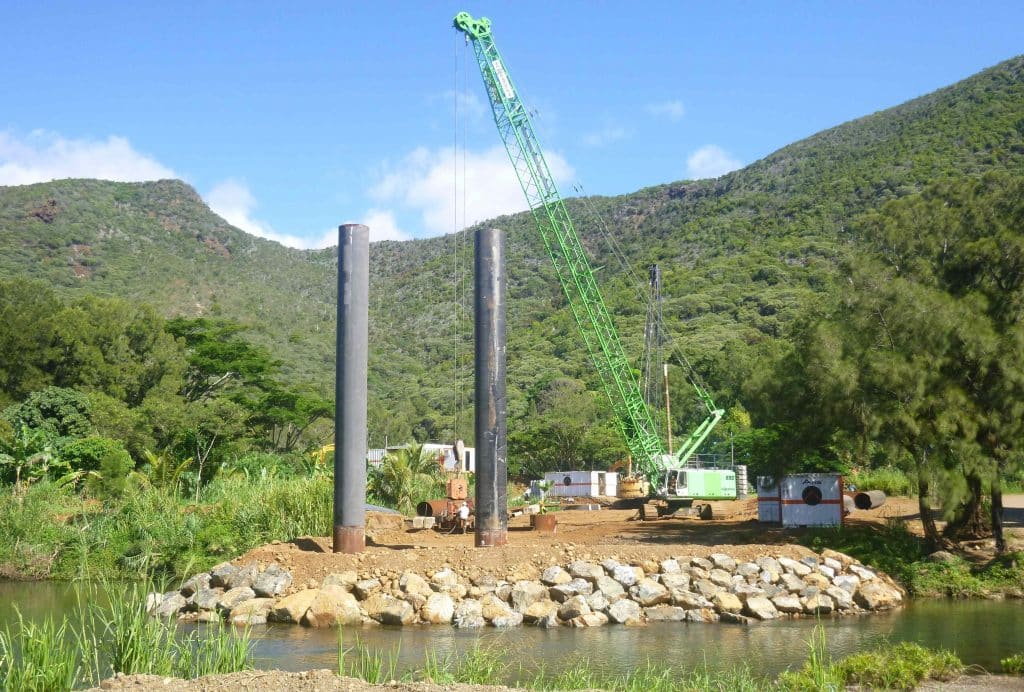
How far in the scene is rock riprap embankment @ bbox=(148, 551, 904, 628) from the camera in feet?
45.8

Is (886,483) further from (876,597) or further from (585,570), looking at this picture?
(585,570)

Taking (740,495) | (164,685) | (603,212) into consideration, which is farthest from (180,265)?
(164,685)

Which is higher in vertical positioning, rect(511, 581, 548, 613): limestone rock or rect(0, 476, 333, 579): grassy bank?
rect(0, 476, 333, 579): grassy bank

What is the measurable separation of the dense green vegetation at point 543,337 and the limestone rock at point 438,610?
4.87 m

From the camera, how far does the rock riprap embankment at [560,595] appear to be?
14.0 m

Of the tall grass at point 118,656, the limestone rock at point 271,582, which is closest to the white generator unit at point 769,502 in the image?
the limestone rock at point 271,582

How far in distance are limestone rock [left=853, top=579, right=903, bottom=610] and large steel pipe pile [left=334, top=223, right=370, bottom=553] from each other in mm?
7591

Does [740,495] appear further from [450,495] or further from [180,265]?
[180,265]

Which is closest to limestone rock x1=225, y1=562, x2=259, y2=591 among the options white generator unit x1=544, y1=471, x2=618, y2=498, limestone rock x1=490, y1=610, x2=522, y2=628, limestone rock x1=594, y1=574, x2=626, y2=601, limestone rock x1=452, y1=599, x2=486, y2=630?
limestone rock x1=452, y1=599, x2=486, y2=630

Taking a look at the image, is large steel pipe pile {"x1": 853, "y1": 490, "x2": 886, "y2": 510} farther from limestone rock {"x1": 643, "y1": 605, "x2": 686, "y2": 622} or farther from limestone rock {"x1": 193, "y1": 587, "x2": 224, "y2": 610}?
limestone rock {"x1": 193, "y1": 587, "x2": 224, "y2": 610}

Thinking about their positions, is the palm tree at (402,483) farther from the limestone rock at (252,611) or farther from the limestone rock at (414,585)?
the limestone rock at (252,611)

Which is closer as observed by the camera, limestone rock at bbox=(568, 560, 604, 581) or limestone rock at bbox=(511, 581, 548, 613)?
limestone rock at bbox=(511, 581, 548, 613)

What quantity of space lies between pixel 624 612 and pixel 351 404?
5347 millimetres

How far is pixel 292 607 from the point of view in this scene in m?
14.1
